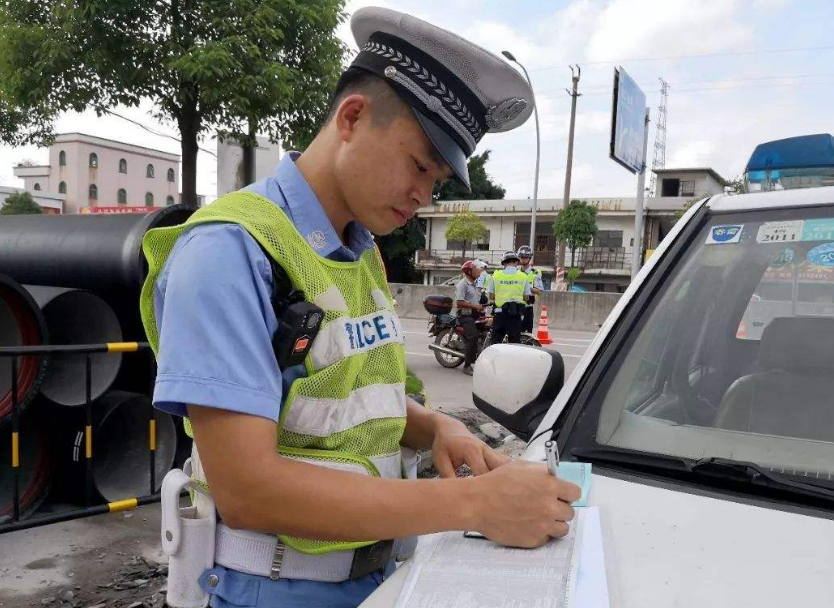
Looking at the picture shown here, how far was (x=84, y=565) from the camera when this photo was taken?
3365mm

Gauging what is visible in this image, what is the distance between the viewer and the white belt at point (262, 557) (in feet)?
3.80

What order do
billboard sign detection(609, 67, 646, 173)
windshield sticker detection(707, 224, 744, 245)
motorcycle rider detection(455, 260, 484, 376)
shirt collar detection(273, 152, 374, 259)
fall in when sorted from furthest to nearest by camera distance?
billboard sign detection(609, 67, 646, 173), motorcycle rider detection(455, 260, 484, 376), windshield sticker detection(707, 224, 744, 245), shirt collar detection(273, 152, 374, 259)

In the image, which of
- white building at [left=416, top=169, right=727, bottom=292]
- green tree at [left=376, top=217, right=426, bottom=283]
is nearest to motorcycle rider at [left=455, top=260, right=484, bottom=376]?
white building at [left=416, top=169, right=727, bottom=292]

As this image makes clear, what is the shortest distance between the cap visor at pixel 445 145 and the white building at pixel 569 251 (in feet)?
115

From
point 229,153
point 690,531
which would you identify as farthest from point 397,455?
point 229,153

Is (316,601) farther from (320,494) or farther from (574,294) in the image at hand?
(574,294)

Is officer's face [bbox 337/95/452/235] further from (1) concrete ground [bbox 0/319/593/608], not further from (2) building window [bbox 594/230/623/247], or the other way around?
(2) building window [bbox 594/230/623/247]

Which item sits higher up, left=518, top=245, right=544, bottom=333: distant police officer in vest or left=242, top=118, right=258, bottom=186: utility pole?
left=242, top=118, right=258, bottom=186: utility pole

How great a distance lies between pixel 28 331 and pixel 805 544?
355cm

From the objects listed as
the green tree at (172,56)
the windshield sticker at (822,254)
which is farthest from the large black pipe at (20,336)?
the green tree at (172,56)

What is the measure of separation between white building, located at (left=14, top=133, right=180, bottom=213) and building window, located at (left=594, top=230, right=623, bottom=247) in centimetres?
3058

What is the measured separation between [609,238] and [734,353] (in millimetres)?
37661

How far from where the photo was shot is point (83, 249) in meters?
3.97

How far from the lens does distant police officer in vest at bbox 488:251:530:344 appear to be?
32.2 ft
